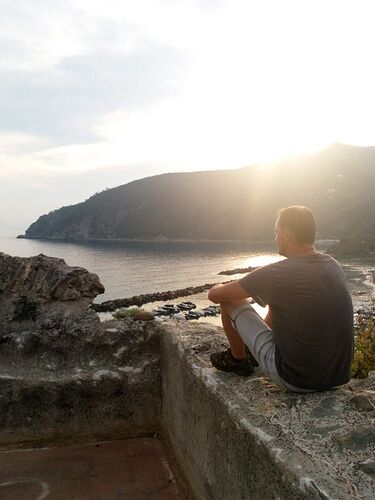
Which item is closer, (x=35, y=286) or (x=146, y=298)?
(x=35, y=286)

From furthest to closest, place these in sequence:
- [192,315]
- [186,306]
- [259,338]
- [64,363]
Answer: [186,306] → [192,315] → [64,363] → [259,338]

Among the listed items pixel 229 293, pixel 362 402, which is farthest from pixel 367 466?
pixel 229 293

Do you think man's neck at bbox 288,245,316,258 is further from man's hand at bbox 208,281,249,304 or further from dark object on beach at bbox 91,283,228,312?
dark object on beach at bbox 91,283,228,312

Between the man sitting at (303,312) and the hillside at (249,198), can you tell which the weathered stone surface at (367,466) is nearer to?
the man sitting at (303,312)

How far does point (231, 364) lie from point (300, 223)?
1069 mm

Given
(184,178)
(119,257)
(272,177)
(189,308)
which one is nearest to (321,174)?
(272,177)

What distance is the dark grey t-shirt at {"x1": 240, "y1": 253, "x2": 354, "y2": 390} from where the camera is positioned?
2.78 meters

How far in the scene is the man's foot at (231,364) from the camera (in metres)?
3.26

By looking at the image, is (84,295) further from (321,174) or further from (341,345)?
(321,174)

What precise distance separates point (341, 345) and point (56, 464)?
8.47 ft

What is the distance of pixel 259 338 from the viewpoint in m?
3.07

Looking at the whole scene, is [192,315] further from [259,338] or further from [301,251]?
[301,251]

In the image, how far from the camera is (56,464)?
398cm

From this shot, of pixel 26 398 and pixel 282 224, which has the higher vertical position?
pixel 282 224
